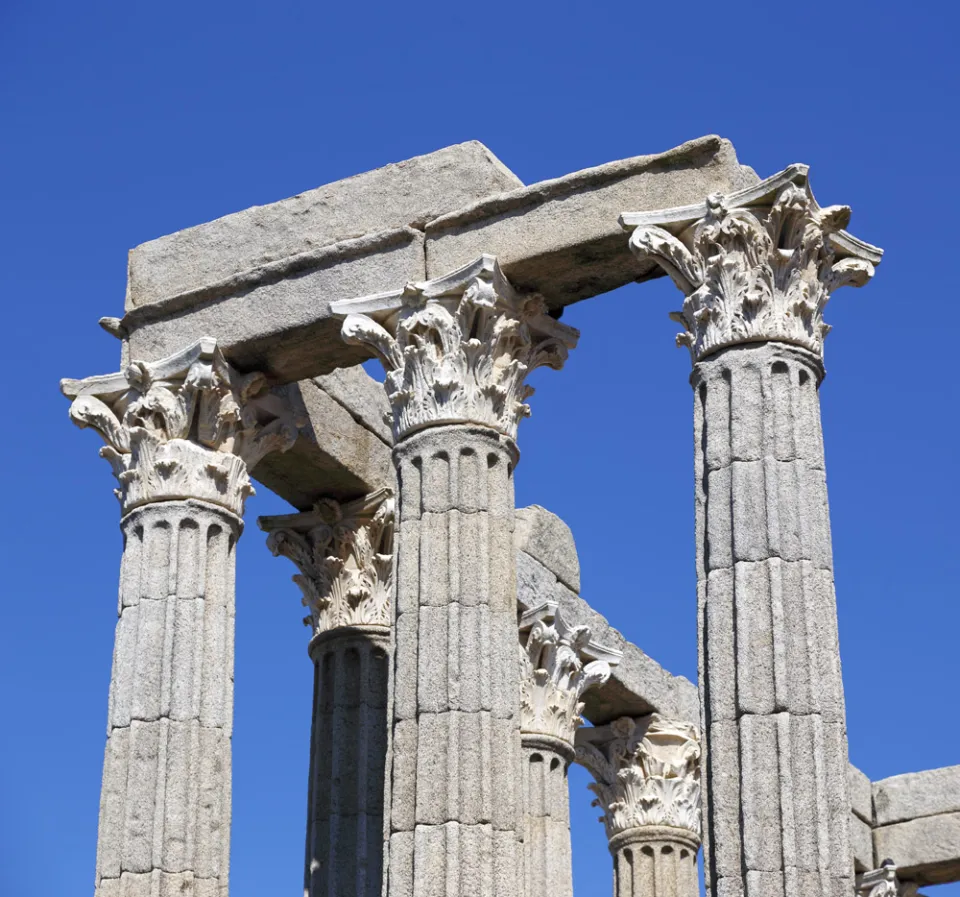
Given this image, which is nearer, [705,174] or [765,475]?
[765,475]

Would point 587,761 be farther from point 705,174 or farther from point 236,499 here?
point 705,174

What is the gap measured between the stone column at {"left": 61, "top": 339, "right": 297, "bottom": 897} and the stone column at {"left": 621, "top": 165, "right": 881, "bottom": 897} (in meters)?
6.15

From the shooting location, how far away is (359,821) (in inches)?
1187

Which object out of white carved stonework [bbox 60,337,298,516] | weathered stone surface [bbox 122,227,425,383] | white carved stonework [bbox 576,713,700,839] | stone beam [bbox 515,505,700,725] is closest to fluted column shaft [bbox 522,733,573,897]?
stone beam [bbox 515,505,700,725]

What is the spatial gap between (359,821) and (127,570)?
4394 mm

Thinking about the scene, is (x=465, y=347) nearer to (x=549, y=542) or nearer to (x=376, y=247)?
(x=376, y=247)

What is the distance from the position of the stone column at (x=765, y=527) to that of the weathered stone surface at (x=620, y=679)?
10.2m

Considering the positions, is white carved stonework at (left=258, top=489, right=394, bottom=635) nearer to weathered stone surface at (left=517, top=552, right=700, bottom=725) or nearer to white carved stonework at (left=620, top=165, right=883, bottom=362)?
weathered stone surface at (left=517, top=552, right=700, bottom=725)

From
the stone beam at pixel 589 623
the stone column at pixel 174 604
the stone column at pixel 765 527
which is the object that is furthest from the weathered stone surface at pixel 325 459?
the stone column at pixel 765 527

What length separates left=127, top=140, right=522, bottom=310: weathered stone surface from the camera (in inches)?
1105

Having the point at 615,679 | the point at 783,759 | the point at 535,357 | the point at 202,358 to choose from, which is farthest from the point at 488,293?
the point at 615,679

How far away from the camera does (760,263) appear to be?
81.6 ft

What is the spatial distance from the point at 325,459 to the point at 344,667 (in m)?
2.69

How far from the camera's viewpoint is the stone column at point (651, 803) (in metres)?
36.7
